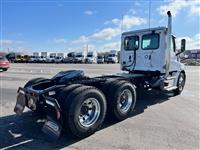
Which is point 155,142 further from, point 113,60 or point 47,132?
point 113,60

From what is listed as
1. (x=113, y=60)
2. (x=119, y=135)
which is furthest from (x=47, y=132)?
(x=113, y=60)

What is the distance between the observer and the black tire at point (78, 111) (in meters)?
4.28

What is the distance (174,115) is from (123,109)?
150 centimetres

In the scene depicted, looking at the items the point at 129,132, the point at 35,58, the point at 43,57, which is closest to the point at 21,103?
the point at 129,132

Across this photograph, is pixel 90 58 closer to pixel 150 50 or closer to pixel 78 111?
pixel 150 50

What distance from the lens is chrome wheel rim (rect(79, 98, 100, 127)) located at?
4710mm

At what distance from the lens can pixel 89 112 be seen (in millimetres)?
4887

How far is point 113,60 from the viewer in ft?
160

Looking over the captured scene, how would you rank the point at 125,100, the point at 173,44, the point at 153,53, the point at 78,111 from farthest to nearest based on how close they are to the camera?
the point at 173,44 < the point at 153,53 < the point at 125,100 < the point at 78,111

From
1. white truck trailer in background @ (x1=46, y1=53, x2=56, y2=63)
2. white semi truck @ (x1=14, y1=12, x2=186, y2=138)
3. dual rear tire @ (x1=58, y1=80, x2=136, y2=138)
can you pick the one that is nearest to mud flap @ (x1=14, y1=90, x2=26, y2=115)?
white semi truck @ (x1=14, y1=12, x2=186, y2=138)

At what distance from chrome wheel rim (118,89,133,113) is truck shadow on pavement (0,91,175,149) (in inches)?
12.7

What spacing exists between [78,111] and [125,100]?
76.6 inches

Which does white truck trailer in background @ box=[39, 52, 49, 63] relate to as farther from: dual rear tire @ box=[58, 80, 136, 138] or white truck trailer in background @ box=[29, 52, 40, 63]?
dual rear tire @ box=[58, 80, 136, 138]

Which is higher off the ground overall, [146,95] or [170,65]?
[170,65]
